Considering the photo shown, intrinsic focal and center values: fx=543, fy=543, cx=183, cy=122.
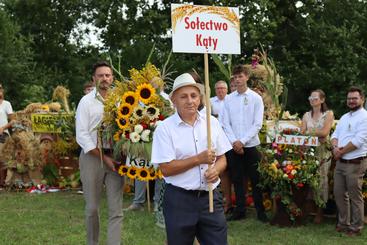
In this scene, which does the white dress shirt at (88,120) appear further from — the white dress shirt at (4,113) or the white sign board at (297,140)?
the white dress shirt at (4,113)

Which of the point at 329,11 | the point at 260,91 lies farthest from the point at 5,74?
the point at 329,11

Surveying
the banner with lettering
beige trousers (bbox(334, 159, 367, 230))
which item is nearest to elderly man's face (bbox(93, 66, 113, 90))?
beige trousers (bbox(334, 159, 367, 230))

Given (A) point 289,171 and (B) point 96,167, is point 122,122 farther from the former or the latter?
(A) point 289,171

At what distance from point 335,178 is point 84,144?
11.0ft

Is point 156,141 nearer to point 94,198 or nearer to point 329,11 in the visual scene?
point 94,198

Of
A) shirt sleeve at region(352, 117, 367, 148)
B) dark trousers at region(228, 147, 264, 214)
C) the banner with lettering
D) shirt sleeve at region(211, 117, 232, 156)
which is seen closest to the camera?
shirt sleeve at region(211, 117, 232, 156)

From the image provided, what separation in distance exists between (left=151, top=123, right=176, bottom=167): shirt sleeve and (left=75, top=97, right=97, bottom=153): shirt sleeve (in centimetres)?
154

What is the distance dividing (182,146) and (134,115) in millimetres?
1633

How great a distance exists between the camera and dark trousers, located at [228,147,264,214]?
754 centimetres

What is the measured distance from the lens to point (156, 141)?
13.3 ft

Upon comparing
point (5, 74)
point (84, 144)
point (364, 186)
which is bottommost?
point (364, 186)

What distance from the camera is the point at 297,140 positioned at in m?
7.14

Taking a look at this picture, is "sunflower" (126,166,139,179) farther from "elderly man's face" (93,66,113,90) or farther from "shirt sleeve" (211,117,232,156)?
"shirt sleeve" (211,117,232,156)

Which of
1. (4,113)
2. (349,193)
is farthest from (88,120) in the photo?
(4,113)
